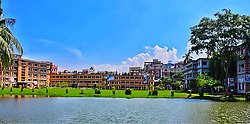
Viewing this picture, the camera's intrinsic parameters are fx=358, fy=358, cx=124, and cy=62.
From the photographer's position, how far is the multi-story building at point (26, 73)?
16893 cm

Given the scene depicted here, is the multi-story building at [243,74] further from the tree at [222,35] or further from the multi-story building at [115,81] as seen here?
the multi-story building at [115,81]

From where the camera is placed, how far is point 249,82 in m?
74.1

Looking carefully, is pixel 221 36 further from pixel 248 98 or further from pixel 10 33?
pixel 10 33

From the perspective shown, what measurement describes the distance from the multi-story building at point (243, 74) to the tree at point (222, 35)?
1389 cm

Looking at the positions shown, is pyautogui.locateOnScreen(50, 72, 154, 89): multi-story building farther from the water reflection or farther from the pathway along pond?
the water reflection

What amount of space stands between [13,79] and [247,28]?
448 ft

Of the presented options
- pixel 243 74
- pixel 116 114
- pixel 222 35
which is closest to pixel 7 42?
pixel 116 114

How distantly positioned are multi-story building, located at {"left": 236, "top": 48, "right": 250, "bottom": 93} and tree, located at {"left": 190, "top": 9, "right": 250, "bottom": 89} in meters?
13.9

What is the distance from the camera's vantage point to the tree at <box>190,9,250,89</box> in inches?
2286

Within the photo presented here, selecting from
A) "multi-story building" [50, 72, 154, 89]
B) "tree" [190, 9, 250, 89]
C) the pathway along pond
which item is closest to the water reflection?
the pathway along pond

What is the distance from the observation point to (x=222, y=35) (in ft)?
193

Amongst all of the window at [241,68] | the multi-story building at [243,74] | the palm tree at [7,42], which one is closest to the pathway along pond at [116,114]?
the palm tree at [7,42]

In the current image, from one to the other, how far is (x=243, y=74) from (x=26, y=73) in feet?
427

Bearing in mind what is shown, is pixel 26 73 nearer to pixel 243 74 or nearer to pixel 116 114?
pixel 243 74
